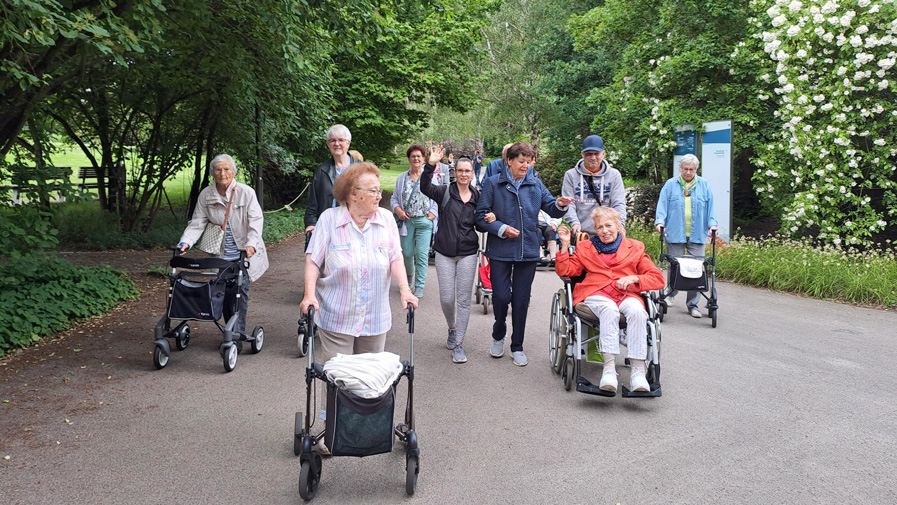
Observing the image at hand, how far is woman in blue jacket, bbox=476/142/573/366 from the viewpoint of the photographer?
6789mm

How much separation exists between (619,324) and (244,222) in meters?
3.61

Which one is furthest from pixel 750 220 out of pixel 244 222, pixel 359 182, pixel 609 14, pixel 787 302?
pixel 359 182

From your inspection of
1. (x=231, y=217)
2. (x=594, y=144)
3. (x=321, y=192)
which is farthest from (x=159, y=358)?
(x=594, y=144)

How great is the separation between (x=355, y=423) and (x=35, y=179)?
7.14 meters

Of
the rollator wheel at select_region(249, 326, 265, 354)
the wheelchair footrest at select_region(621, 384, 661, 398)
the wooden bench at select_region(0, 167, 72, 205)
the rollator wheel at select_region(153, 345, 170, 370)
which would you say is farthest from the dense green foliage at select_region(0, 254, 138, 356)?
the wheelchair footrest at select_region(621, 384, 661, 398)

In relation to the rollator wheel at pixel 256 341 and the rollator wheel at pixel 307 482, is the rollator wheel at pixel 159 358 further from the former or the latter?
the rollator wheel at pixel 307 482

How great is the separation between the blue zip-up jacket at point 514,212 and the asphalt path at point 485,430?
108 cm

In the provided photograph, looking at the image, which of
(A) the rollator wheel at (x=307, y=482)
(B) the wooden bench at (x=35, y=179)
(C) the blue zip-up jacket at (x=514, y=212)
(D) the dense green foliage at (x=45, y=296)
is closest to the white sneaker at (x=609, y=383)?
(C) the blue zip-up jacket at (x=514, y=212)

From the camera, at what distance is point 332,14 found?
876 centimetres

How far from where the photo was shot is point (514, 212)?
686 cm

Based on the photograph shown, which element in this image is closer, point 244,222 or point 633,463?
point 633,463

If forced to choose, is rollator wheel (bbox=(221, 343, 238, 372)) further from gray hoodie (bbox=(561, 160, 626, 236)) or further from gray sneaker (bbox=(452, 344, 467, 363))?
gray hoodie (bbox=(561, 160, 626, 236))

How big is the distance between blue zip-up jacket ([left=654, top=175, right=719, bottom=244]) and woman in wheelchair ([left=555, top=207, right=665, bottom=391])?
3280mm

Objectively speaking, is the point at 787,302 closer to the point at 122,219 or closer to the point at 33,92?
the point at 33,92
